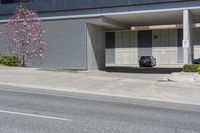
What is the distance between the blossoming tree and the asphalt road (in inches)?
759

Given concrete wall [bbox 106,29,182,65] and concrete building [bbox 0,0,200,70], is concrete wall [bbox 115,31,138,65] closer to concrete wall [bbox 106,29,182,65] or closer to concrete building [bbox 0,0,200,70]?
concrete wall [bbox 106,29,182,65]

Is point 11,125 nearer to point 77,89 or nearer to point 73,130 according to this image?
point 73,130

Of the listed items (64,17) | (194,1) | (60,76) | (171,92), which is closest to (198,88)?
(171,92)

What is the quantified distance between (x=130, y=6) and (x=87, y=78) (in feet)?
34.6

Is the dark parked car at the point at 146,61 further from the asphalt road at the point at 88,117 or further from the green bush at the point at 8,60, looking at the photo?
the asphalt road at the point at 88,117

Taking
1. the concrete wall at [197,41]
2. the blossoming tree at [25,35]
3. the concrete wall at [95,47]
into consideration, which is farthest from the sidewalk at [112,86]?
the concrete wall at [197,41]

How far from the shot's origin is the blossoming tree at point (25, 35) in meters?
33.8

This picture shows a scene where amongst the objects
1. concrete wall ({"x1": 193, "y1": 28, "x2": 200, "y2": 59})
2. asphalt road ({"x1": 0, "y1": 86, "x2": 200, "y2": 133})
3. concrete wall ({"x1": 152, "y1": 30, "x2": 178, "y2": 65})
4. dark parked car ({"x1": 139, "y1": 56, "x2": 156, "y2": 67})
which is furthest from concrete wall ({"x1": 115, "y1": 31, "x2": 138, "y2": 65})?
asphalt road ({"x1": 0, "y1": 86, "x2": 200, "y2": 133})

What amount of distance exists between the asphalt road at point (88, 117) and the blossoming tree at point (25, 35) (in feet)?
63.2

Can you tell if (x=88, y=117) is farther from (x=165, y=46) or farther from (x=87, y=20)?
(x=165, y=46)

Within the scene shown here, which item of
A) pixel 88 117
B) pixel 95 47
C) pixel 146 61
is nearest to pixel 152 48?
pixel 146 61

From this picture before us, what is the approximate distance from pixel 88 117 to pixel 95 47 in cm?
2665

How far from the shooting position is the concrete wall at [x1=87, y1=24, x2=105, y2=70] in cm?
3559

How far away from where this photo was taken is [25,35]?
3397 cm
